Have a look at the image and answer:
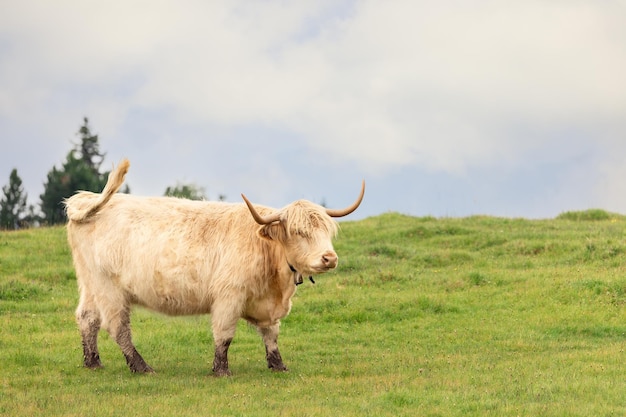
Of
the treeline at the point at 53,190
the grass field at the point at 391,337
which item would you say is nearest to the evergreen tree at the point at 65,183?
the treeline at the point at 53,190

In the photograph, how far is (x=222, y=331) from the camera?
38.8 ft

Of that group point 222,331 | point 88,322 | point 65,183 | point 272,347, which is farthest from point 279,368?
point 65,183

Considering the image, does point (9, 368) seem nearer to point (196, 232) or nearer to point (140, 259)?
point (140, 259)

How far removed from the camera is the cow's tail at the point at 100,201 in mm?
12438

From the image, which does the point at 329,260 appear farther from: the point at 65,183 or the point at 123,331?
the point at 65,183

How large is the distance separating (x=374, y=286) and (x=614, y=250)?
6.46 meters

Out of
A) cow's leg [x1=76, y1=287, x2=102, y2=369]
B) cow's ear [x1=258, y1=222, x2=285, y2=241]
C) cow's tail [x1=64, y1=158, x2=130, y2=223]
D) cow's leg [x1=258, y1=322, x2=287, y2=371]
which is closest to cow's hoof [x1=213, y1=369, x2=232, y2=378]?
cow's leg [x1=258, y1=322, x2=287, y2=371]

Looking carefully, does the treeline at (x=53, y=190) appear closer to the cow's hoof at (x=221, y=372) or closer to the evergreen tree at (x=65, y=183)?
the evergreen tree at (x=65, y=183)

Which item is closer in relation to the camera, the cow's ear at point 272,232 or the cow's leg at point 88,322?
the cow's ear at point 272,232

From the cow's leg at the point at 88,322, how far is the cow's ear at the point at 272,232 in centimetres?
294

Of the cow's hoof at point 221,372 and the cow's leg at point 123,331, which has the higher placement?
the cow's leg at point 123,331

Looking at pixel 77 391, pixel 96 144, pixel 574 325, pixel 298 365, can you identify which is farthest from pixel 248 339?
pixel 96 144

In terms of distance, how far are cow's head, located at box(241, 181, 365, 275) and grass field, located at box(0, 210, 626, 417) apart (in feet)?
5.31

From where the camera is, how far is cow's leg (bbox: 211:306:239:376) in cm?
1182
